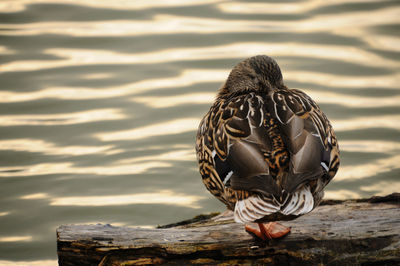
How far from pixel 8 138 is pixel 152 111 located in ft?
7.27

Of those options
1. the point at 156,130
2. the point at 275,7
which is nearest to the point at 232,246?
the point at 156,130

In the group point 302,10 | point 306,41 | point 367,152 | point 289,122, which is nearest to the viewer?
point 289,122

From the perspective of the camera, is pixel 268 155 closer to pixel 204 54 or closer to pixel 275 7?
pixel 204 54

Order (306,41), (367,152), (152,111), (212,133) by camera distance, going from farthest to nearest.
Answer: (306,41) → (152,111) → (367,152) → (212,133)

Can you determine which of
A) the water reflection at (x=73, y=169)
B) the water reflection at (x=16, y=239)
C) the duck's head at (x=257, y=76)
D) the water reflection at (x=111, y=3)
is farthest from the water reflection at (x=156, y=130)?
the water reflection at (x=111, y=3)

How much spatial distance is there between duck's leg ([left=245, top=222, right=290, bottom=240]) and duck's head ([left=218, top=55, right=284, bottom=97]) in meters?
1.31

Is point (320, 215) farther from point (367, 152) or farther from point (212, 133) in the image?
point (367, 152)

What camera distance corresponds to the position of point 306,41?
38.0 ft

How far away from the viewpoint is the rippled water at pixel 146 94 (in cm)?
801

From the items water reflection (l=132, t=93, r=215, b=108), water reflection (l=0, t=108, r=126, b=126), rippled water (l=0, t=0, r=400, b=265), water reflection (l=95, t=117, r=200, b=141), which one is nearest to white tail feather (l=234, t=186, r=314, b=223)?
rippled water (l=0, t=0, r=400, b=265)

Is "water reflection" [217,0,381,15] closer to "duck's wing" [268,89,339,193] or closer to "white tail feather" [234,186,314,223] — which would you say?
"duck's wing" [268,89,339,193]

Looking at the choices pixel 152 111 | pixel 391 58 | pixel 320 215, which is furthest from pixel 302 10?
pixel 320 215

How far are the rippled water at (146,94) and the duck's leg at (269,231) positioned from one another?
269cm

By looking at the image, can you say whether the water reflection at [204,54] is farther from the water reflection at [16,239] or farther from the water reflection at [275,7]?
the water reflection at [16,239]
